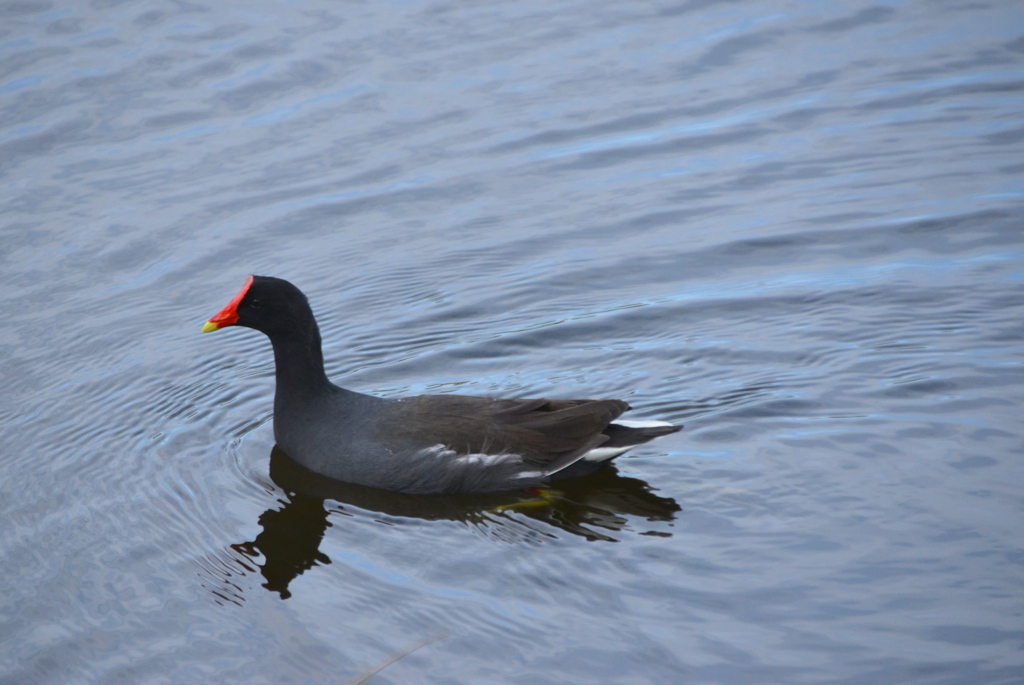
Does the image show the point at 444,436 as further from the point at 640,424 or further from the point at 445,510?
the point at 640,424

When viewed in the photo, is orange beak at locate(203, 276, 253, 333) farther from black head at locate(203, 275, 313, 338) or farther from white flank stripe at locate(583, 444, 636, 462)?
white flank stripe at locate(583, 444, 636, 462)

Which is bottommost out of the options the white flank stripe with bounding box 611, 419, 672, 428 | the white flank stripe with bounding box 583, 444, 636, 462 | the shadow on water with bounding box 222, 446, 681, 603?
the shadow on water with bounding box 222, 446, 681, 603

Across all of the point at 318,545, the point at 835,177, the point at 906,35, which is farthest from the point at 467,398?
the point at 906,35

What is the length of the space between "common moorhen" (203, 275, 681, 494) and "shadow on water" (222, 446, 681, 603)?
0.08 m

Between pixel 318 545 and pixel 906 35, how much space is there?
8.38m

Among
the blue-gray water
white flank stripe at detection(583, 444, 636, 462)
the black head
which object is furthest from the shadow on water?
the black head

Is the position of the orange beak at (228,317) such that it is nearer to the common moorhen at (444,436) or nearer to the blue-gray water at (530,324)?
the common moorhen at (444,436)

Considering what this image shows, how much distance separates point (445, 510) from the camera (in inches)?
228

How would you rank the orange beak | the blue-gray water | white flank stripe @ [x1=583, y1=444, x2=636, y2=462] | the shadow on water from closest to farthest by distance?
1. the blue-gray water
2. the shadow on water
3. white flank stripe @ [x1=583, y1=444, x2=636, y2=462]
4. the orange beak

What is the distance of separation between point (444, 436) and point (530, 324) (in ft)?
5.64

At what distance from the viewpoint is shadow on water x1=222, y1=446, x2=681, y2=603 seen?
5.51 m

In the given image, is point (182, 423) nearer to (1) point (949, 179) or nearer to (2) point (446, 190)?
(2) point (446, 190)

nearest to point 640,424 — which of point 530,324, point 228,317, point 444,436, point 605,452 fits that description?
point 605,452

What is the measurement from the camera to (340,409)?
6164 mm
